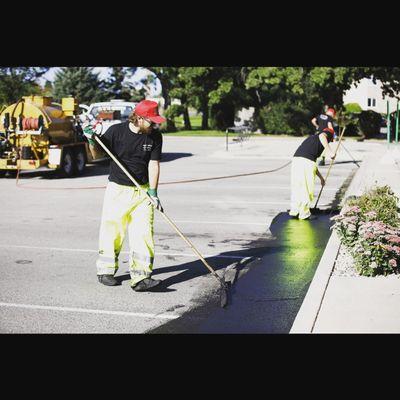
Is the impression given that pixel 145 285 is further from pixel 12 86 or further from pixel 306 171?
pixel 12 86

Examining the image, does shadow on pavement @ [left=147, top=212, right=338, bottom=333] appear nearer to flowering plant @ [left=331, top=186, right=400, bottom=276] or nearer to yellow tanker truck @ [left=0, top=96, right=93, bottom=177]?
flowering plant @ [left=331, top=186, right=400, bottom=276]

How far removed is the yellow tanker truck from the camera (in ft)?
53.4

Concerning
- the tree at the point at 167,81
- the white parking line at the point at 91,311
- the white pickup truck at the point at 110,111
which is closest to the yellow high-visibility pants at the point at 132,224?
the white parking line at the point at 91,311

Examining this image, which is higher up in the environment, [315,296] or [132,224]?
[132,224]

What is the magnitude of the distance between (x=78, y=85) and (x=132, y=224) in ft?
152

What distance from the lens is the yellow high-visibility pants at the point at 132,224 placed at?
21.4ft

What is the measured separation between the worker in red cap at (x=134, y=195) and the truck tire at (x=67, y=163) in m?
10.4

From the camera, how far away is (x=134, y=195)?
21.6ft

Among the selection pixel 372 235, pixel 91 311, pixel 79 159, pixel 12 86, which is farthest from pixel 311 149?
pixel 12 86
